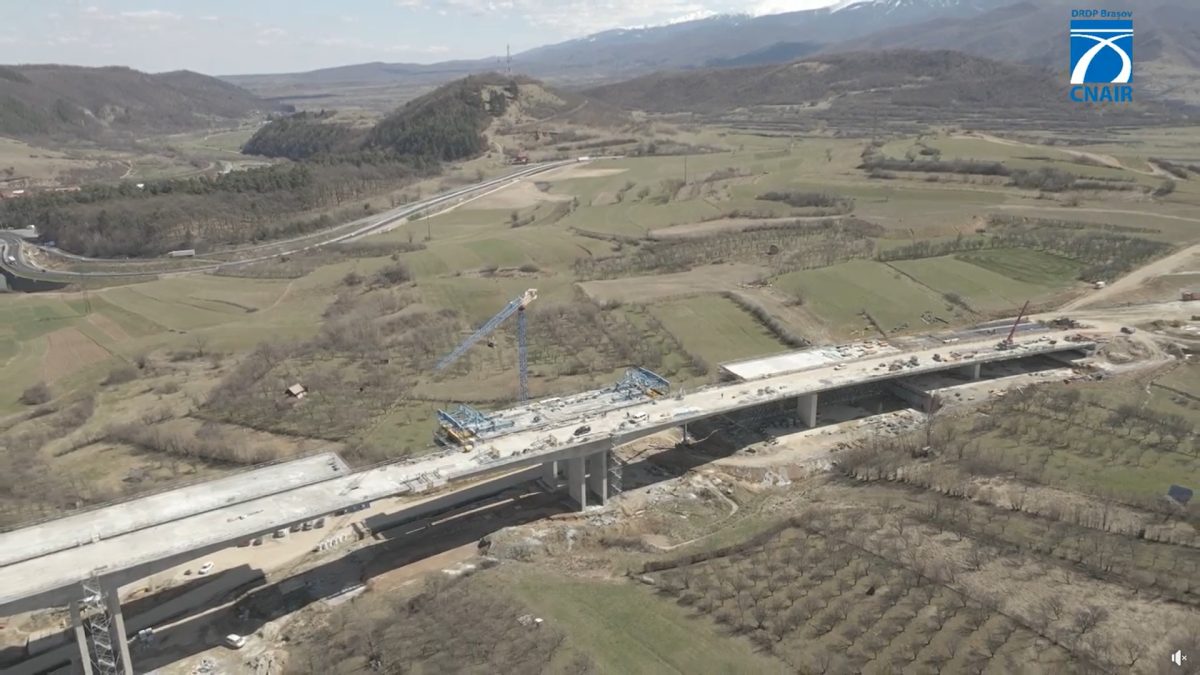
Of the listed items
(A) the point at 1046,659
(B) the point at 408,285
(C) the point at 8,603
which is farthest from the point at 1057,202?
(C) the point at 8,603

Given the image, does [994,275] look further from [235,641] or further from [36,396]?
[36,396]

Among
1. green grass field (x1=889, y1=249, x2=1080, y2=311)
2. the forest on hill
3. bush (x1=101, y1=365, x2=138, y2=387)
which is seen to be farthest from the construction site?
the forest on hill

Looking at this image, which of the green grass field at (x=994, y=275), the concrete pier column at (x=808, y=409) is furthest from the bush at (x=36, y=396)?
the green grass field at (x=994, y=275)

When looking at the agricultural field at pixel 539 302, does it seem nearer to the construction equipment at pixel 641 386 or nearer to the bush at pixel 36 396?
the bush at pixel 36 396

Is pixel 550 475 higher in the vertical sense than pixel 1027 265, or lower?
lower

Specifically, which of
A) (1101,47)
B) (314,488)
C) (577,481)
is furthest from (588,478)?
(1101,47)

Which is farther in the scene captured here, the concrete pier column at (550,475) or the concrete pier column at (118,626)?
the concrete pier column at (550,475)

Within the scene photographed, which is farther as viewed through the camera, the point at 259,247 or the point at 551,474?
the point at 259,247
